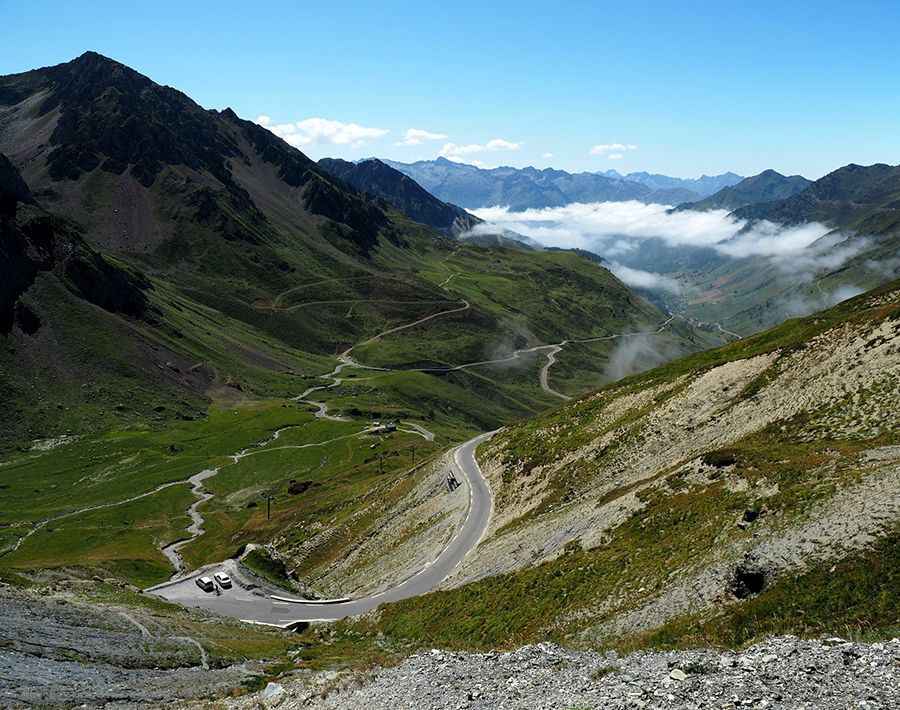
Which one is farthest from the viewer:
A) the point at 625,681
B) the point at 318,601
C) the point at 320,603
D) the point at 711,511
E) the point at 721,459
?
the point at 318,601

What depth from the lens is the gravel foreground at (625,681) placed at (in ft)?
63.6

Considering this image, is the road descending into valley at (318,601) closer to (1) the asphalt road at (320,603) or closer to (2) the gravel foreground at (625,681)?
(1) the asphalt road at (320,603)

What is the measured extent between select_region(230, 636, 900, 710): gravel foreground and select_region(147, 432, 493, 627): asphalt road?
30.1 m

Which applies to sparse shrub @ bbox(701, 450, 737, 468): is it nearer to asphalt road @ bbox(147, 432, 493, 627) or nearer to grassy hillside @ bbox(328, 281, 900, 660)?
grassy hillside @ bbox(328, 281, 900, 660)

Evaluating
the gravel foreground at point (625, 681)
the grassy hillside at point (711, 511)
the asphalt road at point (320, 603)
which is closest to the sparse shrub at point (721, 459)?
the grassy hillside at point (711, 511)

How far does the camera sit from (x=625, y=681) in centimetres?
2308

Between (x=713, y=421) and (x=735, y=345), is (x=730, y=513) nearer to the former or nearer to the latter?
(x=713, y=421)

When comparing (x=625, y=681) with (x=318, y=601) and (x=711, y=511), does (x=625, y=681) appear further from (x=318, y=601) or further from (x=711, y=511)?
(x=318, y=601)

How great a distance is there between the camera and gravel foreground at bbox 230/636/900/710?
763 inches

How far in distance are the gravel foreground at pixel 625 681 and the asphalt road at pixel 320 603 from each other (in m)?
30.1

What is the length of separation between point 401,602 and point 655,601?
88.7 feet

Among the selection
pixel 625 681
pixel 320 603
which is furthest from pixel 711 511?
pixel 320 603

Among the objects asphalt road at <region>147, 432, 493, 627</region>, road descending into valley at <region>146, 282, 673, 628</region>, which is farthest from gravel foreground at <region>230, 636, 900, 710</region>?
asphalt road at <region>147, 432, 493, 627</region>

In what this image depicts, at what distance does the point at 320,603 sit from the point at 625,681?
52983 mm
